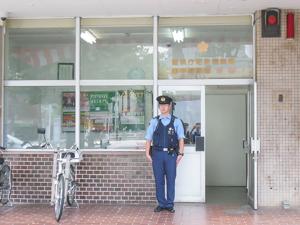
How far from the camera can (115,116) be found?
977 cm

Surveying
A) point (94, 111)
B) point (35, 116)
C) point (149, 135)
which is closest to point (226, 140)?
point (149, 135)

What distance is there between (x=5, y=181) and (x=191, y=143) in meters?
3.25

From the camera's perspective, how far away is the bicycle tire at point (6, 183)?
9.22 metres

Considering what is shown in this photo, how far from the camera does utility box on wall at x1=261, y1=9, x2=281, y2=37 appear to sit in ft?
30.2

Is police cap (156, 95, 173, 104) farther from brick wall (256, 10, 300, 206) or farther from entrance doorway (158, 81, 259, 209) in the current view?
brick wall (256, 10, 300, 206)

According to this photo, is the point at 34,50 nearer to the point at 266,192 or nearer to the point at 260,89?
the point at 260,89

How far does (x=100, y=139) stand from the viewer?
9.77 metres

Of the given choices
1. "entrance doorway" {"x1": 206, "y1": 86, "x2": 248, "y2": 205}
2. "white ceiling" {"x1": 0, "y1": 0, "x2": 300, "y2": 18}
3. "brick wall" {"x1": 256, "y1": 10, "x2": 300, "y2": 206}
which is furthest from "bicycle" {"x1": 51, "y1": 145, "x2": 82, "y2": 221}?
"entrance doorway" {"x1": 206, "y1": 86, "x2": 248, "y2": 205}

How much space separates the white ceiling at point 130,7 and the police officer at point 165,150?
5.02 ft

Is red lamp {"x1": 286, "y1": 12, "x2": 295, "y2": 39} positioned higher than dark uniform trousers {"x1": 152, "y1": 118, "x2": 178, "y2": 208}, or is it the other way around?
red lamp {"x1": 286, "y1": 12, "x2": 295, "y2": 39}

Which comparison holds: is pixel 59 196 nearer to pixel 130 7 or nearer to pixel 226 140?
pixel 130 7

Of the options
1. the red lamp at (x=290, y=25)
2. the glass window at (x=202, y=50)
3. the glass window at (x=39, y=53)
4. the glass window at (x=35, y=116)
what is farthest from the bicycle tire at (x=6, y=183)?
the red lamp at (x=290, y=25)

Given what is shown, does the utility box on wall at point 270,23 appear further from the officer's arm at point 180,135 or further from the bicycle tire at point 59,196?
the bicycle tire at point 59,196

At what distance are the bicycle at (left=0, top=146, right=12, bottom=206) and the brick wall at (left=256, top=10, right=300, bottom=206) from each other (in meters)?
4.23
